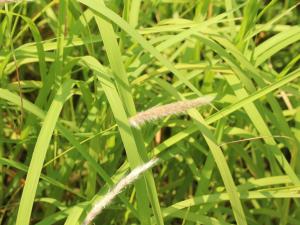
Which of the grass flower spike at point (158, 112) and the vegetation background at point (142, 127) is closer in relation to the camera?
the grass flower spike at point (158, 112)

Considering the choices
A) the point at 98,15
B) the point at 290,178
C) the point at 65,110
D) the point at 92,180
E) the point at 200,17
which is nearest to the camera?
the point at 98,15

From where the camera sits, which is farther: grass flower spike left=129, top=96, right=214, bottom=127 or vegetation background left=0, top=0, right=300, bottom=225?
vegetation background left=0, top=0, right=300, bottom=225

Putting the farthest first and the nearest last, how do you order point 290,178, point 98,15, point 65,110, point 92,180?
point 65,110, point 92,180, point 290,178, point 98,15

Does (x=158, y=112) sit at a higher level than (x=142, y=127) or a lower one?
higher

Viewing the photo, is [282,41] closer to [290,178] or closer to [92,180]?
[290,178]

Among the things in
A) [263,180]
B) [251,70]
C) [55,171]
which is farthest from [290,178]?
[55,171]

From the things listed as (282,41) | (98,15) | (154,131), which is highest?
(98,15)

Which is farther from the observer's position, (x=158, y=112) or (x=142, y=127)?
(x=142, y=127)

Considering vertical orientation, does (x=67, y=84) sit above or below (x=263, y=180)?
above
